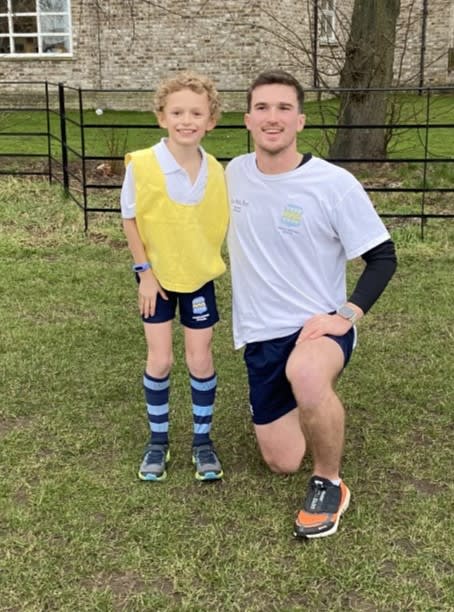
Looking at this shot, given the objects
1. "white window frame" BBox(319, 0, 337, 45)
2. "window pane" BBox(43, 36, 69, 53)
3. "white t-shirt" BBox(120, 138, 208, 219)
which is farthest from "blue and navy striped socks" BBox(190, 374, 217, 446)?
"window pane" BBox(43, 36, 69, 53)

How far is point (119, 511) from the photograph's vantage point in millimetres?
2920

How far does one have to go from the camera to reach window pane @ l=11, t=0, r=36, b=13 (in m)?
19.0

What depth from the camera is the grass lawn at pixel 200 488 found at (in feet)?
8.17

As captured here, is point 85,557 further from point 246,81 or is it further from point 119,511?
point 246,81

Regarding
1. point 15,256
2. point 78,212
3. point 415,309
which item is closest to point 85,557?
point 415,309

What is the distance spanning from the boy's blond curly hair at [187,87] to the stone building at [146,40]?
15.3 metres

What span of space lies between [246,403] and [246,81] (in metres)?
15.6

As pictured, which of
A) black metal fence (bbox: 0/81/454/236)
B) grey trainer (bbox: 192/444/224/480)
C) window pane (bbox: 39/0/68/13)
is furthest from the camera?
window pane (bbox: 39/0/68/13)

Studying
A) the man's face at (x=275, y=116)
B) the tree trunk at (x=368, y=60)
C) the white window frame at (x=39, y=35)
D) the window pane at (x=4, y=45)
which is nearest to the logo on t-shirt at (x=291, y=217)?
the man's face at (x=275, y=116)

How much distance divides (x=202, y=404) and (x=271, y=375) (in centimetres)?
33

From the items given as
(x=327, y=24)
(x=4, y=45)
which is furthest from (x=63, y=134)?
(x=4, y=45)

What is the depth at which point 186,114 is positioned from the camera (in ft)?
9.42

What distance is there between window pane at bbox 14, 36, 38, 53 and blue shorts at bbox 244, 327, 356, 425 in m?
18.2

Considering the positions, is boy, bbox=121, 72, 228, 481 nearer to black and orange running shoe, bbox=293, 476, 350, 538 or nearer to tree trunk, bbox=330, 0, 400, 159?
black and orange running shoe, bbox=293, 476, 350, 538
